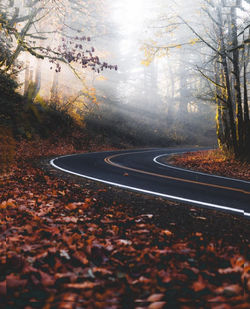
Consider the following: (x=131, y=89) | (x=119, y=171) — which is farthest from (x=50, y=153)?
(x=131, y=89)

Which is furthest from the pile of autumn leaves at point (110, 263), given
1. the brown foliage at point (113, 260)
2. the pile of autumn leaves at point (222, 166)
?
the pile of autumn leaves at point (222, 166)

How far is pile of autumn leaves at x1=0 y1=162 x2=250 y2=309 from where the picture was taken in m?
2.61

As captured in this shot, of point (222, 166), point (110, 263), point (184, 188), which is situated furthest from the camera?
point (222, 166)

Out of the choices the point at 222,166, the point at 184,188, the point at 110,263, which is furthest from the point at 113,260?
the point at 222,166

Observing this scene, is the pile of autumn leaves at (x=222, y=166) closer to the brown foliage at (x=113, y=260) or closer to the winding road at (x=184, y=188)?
the winding road at (x=184, y=188)

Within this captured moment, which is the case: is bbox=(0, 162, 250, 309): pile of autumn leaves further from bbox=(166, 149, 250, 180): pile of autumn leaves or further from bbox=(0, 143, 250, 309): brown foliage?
bbox=(166, 149, 250, 180): pile of autumn leaves

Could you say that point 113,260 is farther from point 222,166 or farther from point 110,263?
point 222,166

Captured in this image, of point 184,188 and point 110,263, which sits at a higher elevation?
point 184,188

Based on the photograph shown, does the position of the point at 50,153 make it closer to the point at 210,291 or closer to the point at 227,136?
the point at 227,136

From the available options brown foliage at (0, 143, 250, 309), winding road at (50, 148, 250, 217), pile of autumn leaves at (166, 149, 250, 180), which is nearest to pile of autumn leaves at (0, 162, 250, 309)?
brown foliage at (0, 143, 250, 309)

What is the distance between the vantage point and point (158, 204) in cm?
596

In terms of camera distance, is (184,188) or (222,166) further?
(222,166)

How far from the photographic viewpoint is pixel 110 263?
335cm

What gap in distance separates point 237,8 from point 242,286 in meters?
15.5
